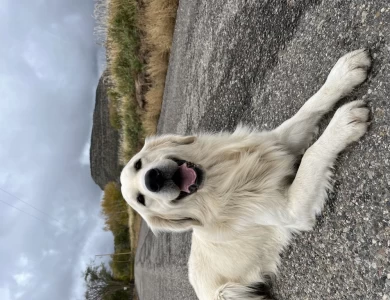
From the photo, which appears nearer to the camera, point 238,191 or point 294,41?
point 238,191

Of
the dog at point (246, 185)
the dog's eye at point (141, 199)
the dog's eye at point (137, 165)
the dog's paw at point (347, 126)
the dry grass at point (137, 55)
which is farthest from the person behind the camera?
the dry grass at point (137, 55)

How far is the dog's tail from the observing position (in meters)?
3.59

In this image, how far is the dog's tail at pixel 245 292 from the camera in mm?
3588

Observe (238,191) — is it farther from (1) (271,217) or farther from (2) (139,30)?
(2) (139,30)

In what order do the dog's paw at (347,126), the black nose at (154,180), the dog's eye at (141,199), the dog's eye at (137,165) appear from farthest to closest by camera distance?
the dog's eye at (137,165) < the dog's eye at (141,199) < the black nose at (154,180) < the dog's paw at (347,126)

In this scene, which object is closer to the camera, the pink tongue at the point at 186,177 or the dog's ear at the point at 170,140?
the pink tongue at the point at 186,177

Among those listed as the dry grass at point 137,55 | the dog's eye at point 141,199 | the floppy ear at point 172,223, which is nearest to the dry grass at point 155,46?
the dry grass at point 137,55

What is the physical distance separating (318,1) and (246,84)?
1.56m

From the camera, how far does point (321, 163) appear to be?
2.69m

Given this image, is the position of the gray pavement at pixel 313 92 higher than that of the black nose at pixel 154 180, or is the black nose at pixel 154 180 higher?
the gray pavement at pixel 313 92

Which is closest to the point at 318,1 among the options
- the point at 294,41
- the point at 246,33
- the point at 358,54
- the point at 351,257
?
the point at 294,41

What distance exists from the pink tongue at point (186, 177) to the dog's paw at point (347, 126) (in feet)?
3.54

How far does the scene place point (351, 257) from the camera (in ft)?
8.00

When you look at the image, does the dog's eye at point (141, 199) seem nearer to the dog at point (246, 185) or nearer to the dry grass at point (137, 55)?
the dog at point (246, 185)
